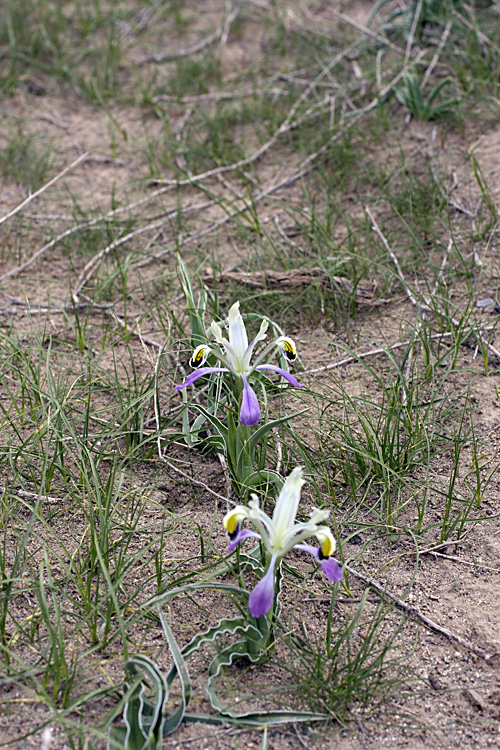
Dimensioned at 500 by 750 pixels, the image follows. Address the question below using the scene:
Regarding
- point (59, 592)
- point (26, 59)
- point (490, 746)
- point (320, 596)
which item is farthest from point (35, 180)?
point (490, 746)

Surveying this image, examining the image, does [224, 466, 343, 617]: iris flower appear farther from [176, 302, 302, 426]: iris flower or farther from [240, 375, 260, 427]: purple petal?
[176, 302, 302, 426]: iris flower

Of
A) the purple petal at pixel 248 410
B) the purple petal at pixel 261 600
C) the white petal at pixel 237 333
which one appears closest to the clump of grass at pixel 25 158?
the white petal at pixel 237 333

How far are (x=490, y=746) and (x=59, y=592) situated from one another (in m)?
1.12

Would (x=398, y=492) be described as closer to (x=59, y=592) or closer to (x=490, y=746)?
(x=490, y=746)

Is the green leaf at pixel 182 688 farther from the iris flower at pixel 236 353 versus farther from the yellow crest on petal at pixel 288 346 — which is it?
the yellow crest on petal at pixel 288 346

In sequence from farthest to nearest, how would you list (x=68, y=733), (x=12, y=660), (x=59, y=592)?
(x=59, y=592), (x=12, y=660), (x=68, y=733)

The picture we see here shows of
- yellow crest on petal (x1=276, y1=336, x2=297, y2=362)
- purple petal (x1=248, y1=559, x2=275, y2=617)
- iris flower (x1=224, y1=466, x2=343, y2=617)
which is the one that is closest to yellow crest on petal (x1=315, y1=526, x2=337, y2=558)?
iris flower (x1=224, y1=466, x2=343, y2=617)

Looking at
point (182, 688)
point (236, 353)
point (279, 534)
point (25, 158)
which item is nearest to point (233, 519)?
point (279, 534)

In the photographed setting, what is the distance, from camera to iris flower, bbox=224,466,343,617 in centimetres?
155

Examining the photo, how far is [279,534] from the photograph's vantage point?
161 centimetres

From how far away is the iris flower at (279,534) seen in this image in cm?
155

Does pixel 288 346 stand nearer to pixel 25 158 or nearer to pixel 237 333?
pixel 237 333

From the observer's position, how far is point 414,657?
1.76 meters

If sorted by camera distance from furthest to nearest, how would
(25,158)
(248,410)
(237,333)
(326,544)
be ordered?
(25,158)
(237,333)
(248,410)
(326,544)
